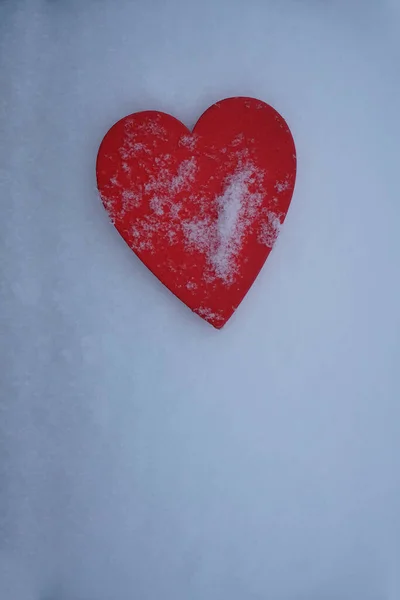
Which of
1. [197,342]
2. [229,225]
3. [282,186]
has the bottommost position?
[197,342]

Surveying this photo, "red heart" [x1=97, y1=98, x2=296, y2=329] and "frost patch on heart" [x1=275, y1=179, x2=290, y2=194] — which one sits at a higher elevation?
"frost patch on heart" [x1=275, y1=179, x2=290, y2=194]

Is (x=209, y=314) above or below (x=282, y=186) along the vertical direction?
below

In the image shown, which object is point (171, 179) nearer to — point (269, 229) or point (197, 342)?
point (269, 229)

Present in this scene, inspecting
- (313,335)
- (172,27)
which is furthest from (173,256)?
(172,27)

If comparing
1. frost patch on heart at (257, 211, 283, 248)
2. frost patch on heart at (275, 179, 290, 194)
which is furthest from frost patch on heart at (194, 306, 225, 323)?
frost patch on heart at (275, 179, 290, 194)

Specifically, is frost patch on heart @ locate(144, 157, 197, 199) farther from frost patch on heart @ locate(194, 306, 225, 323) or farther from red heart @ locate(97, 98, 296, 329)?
frost patch on heart @ locate(194, 306, 225, 323)

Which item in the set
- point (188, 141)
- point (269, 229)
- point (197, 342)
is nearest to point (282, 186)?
point (269, 229)

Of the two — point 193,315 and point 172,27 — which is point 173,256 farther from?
point 172,27
